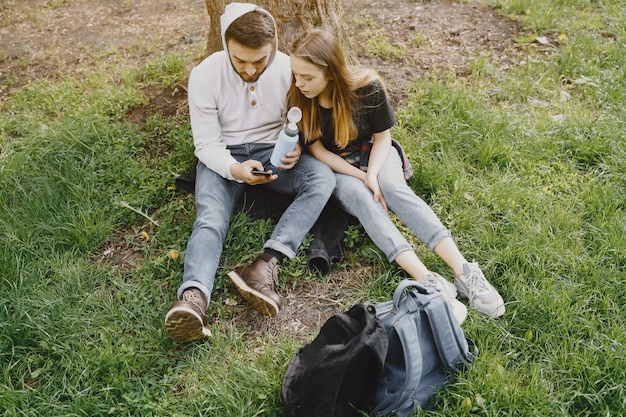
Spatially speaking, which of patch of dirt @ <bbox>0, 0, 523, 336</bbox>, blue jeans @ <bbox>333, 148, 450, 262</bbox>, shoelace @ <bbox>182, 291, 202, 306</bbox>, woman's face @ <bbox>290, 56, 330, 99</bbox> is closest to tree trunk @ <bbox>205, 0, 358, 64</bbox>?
patch of dirt @ <bbox>0, 0, 523, 336</bbox>

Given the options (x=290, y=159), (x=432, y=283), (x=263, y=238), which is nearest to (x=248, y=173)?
(x=290, y=159)

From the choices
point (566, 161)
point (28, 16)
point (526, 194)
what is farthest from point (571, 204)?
point (28, 16)

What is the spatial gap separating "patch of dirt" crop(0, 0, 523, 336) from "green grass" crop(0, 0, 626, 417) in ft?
0.75

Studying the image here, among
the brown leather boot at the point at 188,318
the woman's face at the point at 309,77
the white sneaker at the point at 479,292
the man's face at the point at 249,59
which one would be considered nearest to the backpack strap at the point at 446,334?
the white sneaker at the point at 479,292

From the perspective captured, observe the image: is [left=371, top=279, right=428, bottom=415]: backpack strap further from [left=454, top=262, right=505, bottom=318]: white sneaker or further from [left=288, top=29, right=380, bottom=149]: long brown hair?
[left=288, top=29, right=380, bottom=149]: long brown hair

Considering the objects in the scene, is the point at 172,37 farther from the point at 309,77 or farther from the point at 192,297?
the point at 192,297

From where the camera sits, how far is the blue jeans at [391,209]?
2734 mm

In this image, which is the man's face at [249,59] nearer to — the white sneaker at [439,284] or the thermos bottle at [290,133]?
the thermos bottle at [290,133]

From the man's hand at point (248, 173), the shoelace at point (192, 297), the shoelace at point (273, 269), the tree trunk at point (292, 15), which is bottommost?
the shoelace at point (273, 269)

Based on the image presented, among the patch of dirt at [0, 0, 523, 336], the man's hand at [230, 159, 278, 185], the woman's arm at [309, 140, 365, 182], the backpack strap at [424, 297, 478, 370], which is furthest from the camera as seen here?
the patch of dirt at [0, 0, 523, 336]

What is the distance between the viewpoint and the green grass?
7.41 feet

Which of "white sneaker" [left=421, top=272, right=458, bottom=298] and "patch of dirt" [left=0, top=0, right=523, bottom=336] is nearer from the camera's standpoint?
"white sneaker" [left=421, top=272, right=458, bottom=298]

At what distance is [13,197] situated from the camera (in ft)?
10.5

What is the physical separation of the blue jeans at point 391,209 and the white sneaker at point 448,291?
0.20 m
